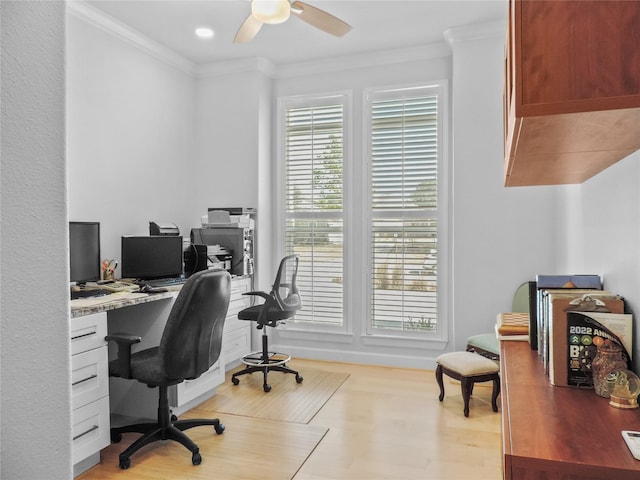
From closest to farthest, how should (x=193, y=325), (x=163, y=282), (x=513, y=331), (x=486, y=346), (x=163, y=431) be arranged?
(x=513, y=331), (x=193, y=325), (x=163, y=431), (x=486, y=346), (x=163, y=282)

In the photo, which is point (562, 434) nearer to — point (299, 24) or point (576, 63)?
point (576, 63)

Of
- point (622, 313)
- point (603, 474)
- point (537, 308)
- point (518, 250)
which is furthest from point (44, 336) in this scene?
point (518, 250)

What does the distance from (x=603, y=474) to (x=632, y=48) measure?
86cm

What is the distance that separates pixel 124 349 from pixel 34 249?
6.12ft

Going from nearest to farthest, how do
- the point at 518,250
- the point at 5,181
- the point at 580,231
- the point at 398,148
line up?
the point at 5,181 → the point at 580,231 → the point at 518,250 → the point at 398,148

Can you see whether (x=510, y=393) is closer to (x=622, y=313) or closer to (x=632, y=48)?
(x=622, y=313)

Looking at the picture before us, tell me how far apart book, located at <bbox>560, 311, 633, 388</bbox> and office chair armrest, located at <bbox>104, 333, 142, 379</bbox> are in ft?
6.68

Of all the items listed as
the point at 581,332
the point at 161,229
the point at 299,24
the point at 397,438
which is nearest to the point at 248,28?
Answer: the point at 299,24

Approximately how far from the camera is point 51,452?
0.85 m

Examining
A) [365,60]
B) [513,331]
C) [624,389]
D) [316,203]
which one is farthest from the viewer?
[316,203]

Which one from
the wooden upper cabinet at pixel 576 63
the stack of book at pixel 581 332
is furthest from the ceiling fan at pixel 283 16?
the stack of book at pixel 581 332

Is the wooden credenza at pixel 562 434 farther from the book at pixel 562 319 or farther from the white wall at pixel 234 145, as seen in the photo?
the white wall at pixel 234 145

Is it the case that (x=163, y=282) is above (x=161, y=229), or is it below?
below

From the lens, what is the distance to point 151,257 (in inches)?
145
